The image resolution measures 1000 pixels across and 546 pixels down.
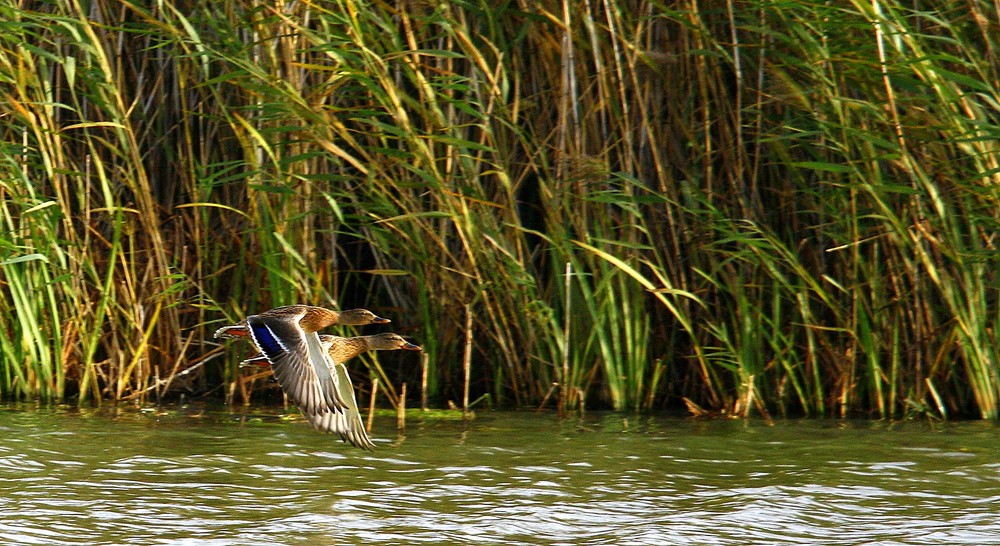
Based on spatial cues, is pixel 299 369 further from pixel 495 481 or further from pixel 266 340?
pixel 495 481

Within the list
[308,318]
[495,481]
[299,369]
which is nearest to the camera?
[299,369]

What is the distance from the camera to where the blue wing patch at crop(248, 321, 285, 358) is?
482 centimetres

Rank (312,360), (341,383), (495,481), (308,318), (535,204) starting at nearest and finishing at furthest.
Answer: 1. (312,360)
2. (495,481)
3. (341,383)
4. (308,318)
5. (535,204)

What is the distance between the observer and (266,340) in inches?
193

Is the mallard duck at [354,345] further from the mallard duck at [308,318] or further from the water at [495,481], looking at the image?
the water at [495,481]

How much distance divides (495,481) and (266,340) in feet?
3.13

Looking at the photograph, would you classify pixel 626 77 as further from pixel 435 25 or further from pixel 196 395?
pixel 196 395

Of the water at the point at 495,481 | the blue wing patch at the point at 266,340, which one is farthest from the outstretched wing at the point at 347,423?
the blue wing patch at the point at 266,340

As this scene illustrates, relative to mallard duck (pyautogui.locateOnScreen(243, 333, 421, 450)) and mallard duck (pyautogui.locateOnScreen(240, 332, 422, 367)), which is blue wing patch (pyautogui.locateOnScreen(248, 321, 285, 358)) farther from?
mallard duck (pyautogui.locateOnScreen(240, 332, 422, 367))

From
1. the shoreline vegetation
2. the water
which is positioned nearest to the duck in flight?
the water

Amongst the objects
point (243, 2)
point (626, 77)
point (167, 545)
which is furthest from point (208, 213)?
point (167, 545)

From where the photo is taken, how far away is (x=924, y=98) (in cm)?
565

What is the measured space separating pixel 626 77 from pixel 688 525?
2539 millimetres

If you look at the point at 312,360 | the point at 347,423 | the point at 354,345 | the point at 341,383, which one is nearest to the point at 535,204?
the point at 354,345
